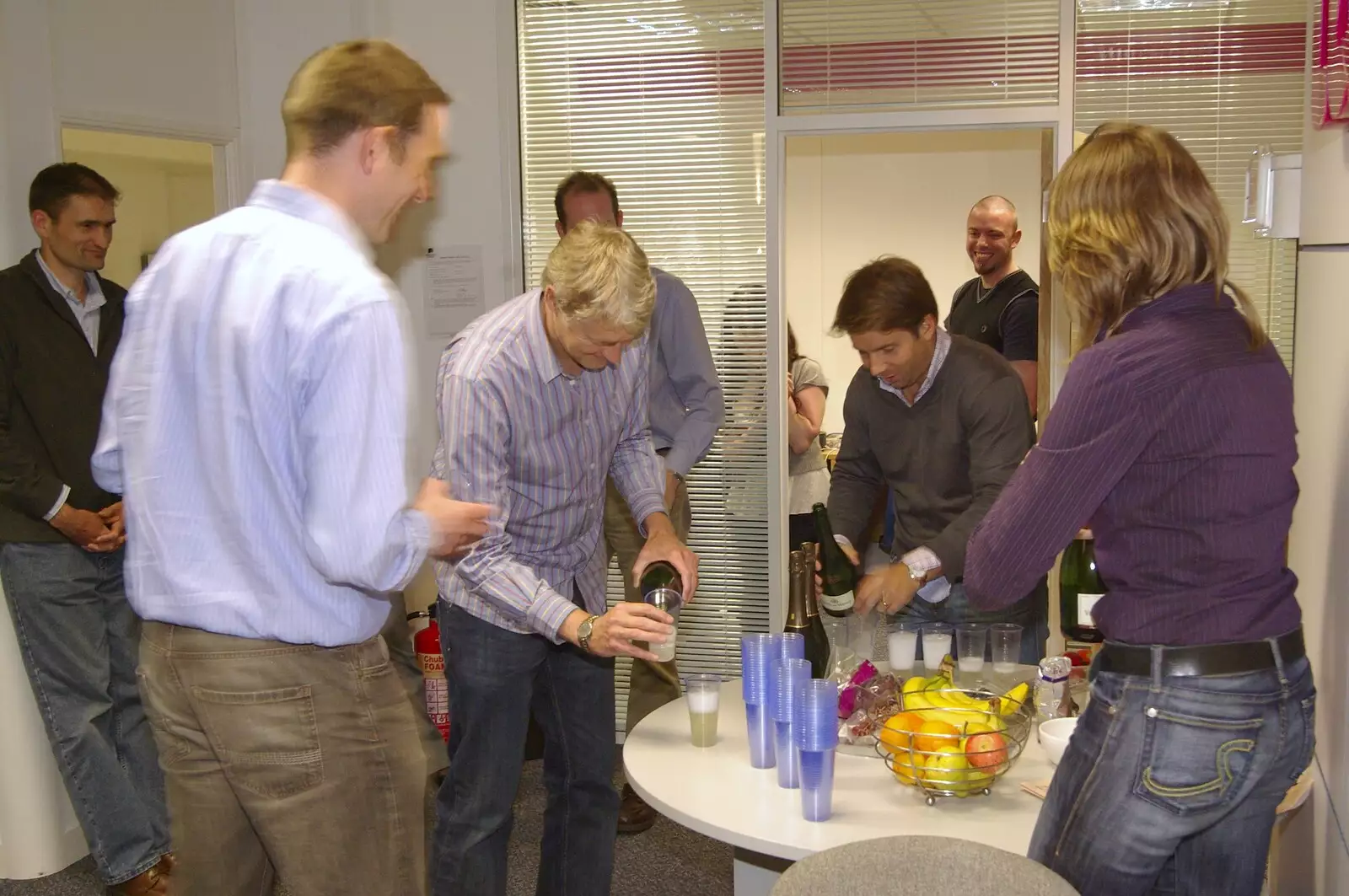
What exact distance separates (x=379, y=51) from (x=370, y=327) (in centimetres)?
39

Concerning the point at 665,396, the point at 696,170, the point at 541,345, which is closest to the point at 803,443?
the point at 665,396

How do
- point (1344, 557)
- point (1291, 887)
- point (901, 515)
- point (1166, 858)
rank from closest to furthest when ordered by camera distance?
1. point (1166, 858)
2. point (1344, 557)
3. point (1291, 887)
4. point (901, 515)

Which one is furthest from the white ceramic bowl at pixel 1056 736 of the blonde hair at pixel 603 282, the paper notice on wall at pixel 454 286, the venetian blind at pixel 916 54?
the paper notice on wall at pixel 454 286

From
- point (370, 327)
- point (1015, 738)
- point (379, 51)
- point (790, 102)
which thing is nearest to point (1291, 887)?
point (1015, 738)

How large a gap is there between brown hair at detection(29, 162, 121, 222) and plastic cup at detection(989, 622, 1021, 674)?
2.51 metres

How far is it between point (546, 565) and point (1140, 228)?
125cm

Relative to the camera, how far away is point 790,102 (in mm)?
4086

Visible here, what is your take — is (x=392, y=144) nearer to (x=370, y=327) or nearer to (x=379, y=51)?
(x=379, y=51)

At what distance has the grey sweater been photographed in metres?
2.78

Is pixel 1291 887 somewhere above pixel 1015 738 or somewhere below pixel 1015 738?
below

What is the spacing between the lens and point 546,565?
233 centimetres

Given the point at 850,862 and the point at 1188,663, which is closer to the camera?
the point at 850,862

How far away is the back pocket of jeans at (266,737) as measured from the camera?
5.10ft

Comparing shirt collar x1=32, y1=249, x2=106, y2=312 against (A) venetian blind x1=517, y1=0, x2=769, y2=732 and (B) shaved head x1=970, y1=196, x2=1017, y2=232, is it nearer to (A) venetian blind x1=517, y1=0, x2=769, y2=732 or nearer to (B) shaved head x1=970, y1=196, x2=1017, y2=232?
(A) venetian blind x1=517, y1=0, x2=769, y2=732
